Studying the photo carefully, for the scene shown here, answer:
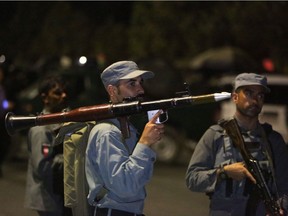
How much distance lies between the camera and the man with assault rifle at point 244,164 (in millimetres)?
4914

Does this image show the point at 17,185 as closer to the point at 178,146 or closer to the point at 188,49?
the point at 178,146

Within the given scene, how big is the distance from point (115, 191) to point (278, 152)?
1.63m

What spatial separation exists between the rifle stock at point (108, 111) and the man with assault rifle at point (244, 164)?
1.09 meters

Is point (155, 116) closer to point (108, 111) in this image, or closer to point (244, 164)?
point (108, 111)

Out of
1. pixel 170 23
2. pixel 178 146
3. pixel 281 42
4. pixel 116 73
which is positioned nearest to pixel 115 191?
pixel 116 73

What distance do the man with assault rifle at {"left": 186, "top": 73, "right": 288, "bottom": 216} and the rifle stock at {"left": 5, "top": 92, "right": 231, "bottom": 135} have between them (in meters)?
1.09

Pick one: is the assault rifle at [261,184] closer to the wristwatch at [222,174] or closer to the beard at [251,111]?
the wristwatch at [222,174]

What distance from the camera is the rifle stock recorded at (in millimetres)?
3953

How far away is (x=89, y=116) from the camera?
4125 mm

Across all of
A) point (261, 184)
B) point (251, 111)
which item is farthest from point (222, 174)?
point (251, 111)

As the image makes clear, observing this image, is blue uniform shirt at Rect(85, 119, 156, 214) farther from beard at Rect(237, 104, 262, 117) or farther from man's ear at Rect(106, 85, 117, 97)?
beard at Rect(237, 104, 262, 117)

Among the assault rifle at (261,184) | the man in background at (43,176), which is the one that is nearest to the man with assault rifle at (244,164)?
the assault rifle at (261,184)

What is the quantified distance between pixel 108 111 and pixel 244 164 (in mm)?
1285

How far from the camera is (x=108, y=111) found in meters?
4.07
